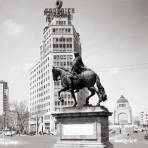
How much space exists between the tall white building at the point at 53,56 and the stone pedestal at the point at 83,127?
10659cm

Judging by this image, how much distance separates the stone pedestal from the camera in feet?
57.6

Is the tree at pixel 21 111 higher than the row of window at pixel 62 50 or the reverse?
the reverse

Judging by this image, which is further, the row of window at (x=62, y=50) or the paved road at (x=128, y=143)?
the row of window at (x=62, y=50)

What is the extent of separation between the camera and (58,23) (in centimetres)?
13462

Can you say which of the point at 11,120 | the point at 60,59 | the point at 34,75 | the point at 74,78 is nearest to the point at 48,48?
the point at 60,59

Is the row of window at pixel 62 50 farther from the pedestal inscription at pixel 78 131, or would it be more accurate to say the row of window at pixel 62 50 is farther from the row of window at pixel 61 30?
the pedestal inscription at pixel 78 131

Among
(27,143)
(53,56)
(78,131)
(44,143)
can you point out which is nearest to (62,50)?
(53,56)

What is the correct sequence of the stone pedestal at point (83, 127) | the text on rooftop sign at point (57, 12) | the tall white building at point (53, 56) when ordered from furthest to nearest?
1. the text on rooftop sign at point (57, 12)
2. the tall white building at point (53, 56)
3. the stone pedestal at point (83, 127)

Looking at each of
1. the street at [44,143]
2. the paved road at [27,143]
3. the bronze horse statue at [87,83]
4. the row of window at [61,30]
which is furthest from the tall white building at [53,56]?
the bronze horse statue at [87,83]

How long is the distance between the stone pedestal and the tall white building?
107m

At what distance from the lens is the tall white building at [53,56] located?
12825 cm

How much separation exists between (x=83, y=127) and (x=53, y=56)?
372 ft

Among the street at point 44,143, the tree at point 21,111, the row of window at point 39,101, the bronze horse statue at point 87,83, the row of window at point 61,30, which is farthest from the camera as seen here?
the row of window at point 39,101

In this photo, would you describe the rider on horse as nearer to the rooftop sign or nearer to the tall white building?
the tall white building
